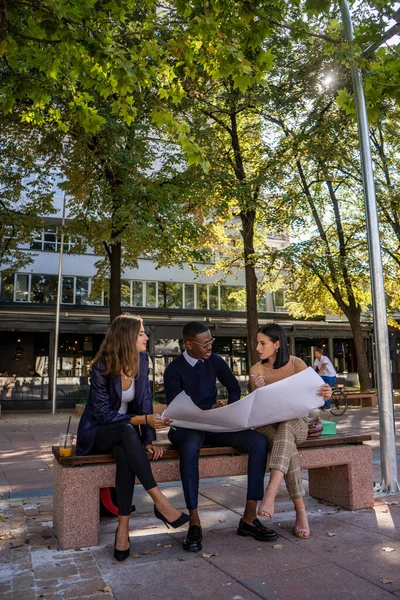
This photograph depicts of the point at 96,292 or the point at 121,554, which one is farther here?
the point at 96,292

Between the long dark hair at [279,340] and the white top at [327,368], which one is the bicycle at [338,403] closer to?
the white top at [327,368]

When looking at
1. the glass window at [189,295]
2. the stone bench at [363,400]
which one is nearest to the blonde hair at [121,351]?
the stone bench at [363,400]

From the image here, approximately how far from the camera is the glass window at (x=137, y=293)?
96.3 ft

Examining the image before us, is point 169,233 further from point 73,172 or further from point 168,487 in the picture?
point 168,487

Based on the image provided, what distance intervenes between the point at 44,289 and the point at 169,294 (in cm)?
667

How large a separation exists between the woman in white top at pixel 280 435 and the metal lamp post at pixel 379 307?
195 centimetres

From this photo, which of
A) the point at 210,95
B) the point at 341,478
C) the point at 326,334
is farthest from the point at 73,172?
the point at 326,334

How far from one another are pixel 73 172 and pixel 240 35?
37.0 ft

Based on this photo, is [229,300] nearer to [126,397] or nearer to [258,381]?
[258,381]

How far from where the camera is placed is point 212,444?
511cm

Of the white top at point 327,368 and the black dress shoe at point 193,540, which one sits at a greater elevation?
the white top at point 327,368

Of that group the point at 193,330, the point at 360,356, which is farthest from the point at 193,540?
the point at 360,356

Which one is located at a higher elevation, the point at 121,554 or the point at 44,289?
the point at 44,289

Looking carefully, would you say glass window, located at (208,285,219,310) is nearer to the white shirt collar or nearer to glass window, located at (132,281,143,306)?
glass window, located at (132,281,143,306)
